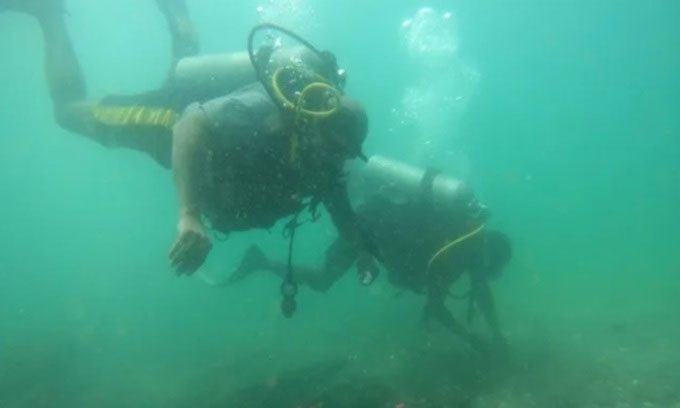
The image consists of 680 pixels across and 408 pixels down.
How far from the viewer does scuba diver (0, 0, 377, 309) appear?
12.5ft

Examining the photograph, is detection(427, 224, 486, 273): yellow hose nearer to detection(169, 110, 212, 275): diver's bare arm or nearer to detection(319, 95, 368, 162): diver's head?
detection(319, 95, 368, 162): diver's head

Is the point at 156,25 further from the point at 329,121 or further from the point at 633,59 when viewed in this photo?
the point at 633,59

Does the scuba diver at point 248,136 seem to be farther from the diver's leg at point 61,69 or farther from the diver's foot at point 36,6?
the diver's foot at point 36,6

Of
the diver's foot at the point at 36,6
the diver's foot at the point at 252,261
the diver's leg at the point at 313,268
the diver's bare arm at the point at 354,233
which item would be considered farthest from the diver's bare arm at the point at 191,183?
the diver's foot at the point at 252,261

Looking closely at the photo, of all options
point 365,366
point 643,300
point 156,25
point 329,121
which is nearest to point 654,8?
point 643,300

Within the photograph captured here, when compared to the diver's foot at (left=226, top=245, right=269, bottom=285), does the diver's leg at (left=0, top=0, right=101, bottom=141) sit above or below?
above

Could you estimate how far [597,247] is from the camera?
2272 inches

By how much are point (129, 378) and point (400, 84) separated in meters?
86.6

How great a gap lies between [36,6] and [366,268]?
563cm

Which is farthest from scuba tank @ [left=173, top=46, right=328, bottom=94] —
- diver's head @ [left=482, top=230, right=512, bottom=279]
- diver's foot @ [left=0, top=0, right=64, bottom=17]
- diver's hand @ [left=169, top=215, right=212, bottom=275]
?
diver's head @ [left=482, top=230, right=512, bottom=279]

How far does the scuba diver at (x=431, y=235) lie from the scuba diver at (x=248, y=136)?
8.07 feet

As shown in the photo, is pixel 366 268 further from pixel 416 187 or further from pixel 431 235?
pixel 416 187

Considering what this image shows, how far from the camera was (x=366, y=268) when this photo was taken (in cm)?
561

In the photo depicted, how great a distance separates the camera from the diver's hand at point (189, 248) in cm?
331
